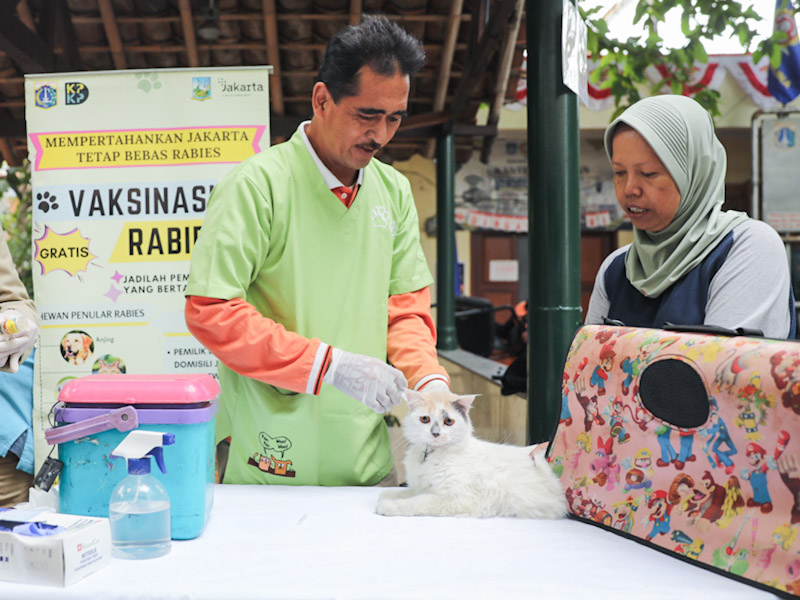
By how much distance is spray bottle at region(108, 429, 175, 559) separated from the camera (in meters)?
1.10

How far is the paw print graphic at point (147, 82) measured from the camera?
2.60 meters

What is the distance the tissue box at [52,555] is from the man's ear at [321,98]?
A: 1062 millimetres

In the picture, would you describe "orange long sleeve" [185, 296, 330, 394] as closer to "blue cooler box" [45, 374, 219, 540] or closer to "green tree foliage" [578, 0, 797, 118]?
"blue cooler box" [45, 374, 219, 540]

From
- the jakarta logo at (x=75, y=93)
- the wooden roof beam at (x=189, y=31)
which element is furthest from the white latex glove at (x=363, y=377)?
the wooden roof beam at (x=189, y=31)

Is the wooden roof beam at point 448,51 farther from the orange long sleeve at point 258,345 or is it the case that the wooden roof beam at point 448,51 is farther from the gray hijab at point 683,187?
the orange long sleeve at point 258,345

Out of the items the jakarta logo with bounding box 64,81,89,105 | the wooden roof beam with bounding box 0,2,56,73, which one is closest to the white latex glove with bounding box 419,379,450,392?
the jakarta logo with bounding box 64,81,89,105

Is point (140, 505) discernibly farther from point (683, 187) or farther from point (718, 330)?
point (683, 187)

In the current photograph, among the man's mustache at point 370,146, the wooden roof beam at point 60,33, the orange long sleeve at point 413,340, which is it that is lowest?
the orange long sleeve at point 413,340

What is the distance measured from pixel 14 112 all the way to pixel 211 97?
3604mm

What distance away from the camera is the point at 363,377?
1.46 metres

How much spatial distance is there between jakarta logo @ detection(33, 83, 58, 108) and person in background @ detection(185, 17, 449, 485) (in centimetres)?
142

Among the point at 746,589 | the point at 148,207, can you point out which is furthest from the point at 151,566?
the point at 148,207

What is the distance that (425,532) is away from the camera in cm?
124

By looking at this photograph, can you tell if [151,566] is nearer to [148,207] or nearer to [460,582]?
[460,582]
